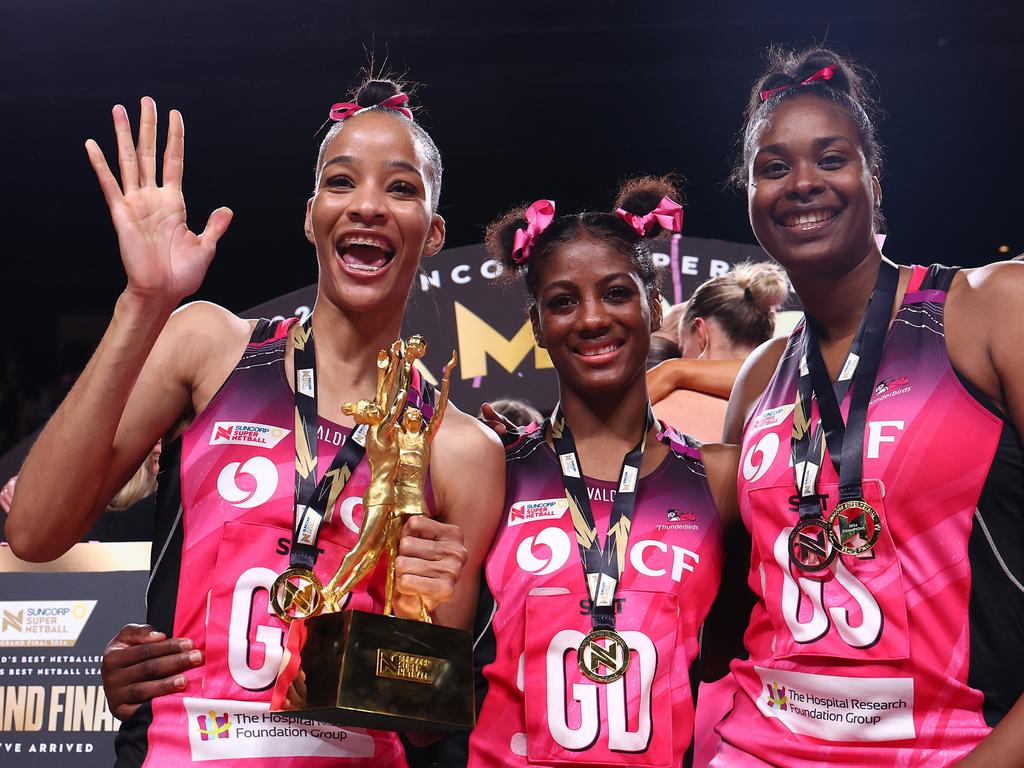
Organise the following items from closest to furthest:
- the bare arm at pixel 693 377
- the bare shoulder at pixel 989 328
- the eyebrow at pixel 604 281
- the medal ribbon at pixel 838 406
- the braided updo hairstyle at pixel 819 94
→ the bare shoulder at pixel 989 328
the medal ribbon at pixel 838 406
the braided updo hairstyle at pixel 819 94
the eyebrow at pixel 604 281
the bare arm at pixel 693 377

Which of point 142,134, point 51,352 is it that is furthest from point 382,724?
point 51,352

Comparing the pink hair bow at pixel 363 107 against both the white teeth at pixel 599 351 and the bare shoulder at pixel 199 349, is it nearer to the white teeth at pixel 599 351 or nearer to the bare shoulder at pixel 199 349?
the bare shoulder at pixel 199 349

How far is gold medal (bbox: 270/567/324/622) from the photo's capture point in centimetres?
179

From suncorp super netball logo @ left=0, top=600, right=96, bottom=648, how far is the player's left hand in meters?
1.98

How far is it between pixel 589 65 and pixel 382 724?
470cm

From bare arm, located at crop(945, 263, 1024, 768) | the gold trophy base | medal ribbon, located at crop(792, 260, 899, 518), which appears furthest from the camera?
medal ribbon, located at crop(792, 260, 899, 518)

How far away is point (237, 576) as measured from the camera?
6.30 ft

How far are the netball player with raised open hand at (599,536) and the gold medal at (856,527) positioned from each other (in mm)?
420

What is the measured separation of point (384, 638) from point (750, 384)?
1.20 meters

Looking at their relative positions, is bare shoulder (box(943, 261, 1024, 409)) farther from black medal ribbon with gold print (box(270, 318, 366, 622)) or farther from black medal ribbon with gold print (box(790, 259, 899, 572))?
black medal ribbon with gold print (box(270, 318, 366, 622))

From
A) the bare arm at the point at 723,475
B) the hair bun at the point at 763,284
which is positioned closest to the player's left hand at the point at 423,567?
the bare arm at the point at 723,475

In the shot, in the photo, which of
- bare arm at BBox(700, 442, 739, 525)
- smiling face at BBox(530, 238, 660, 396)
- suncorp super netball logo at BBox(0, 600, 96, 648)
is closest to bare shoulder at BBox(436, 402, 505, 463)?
smiling face at BBox(530, 238, 660, 396)

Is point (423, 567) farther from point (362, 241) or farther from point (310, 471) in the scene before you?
point (362, 241)

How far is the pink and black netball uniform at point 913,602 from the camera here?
1877mm
